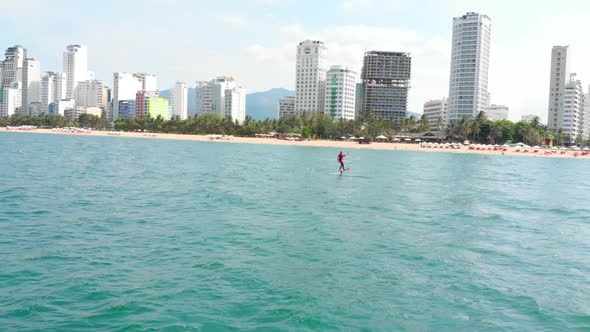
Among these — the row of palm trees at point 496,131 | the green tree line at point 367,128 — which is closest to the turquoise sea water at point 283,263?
the green tree line at point 367,128

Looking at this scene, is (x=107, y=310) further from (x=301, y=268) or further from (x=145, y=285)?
(x=301, y=268)

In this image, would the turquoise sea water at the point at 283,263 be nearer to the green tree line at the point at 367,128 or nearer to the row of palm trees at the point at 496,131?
the green tree line at the point at 367,128

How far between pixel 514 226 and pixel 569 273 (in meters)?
8.43

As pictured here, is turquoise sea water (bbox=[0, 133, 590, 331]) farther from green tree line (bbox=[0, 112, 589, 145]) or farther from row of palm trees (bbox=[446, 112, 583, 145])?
row of palm trees (bbox=[446, 112, 583, 145])

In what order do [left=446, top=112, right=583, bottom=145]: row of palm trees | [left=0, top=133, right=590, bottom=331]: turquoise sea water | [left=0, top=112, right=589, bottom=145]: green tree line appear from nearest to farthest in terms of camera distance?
[left=0, top=133, right=590, bottom=331]: turquoise sea water → [left=446, top=112, right=583, bottom=145]: row of palm trees → [left=0, top=112, right=589, bottom=145]: green tree line

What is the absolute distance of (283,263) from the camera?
49.4ft

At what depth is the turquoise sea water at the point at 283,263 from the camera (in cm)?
1100

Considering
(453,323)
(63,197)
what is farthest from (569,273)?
(63,197)

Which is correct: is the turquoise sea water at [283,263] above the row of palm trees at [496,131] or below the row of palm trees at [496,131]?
below

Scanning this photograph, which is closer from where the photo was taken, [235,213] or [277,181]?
[235,213]

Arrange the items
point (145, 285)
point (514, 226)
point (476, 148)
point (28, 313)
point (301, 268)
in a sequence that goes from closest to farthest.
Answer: point (28, 313) → point (145, 285) → point (301, 268) → point (514, 226) → point (476, 148)

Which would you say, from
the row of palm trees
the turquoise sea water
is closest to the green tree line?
the row of palm trees

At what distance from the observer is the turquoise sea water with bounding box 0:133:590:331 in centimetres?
1100

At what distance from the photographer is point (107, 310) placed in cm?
1100
